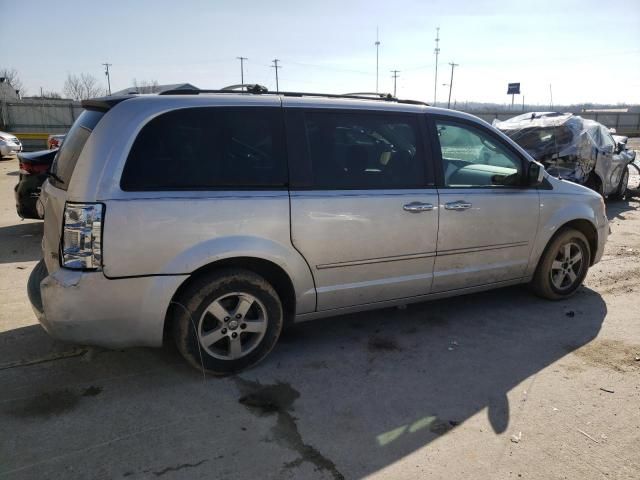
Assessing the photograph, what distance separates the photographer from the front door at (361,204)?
3.48m

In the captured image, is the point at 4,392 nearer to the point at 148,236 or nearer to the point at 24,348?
the point at 24,348

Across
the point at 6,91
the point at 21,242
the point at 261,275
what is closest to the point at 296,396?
the point at 261,275

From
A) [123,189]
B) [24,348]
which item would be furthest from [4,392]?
[123,189]

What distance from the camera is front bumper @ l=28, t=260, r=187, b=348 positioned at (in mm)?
2902

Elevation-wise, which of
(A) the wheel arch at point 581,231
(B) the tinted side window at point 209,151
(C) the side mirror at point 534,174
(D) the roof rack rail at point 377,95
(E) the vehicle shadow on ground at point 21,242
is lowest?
(E) the vehicle shadow on ground at point 21,242

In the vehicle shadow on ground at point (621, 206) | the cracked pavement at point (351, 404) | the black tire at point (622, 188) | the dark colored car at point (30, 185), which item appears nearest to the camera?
the cracked pavement at point (351, 404)

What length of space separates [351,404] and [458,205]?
189 cm

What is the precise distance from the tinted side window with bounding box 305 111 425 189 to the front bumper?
1.33m

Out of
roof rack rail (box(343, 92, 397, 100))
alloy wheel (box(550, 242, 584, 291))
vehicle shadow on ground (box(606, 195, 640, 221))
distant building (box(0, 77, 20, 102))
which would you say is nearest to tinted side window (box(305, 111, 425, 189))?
roof rack rail (box(343, 92, 397, 100))

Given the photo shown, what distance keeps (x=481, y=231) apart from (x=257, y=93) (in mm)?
2202

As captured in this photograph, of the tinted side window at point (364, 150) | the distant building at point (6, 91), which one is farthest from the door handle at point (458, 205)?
the distant building at point (6, 91)

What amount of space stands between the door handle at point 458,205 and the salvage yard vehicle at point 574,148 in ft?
20.3

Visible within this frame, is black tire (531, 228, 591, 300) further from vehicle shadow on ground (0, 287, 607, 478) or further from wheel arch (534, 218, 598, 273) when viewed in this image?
vehicle shadow on ground (0, 287, 607, 478)

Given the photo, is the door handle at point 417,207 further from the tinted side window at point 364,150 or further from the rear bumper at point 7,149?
the rear bumper at point 7,149
